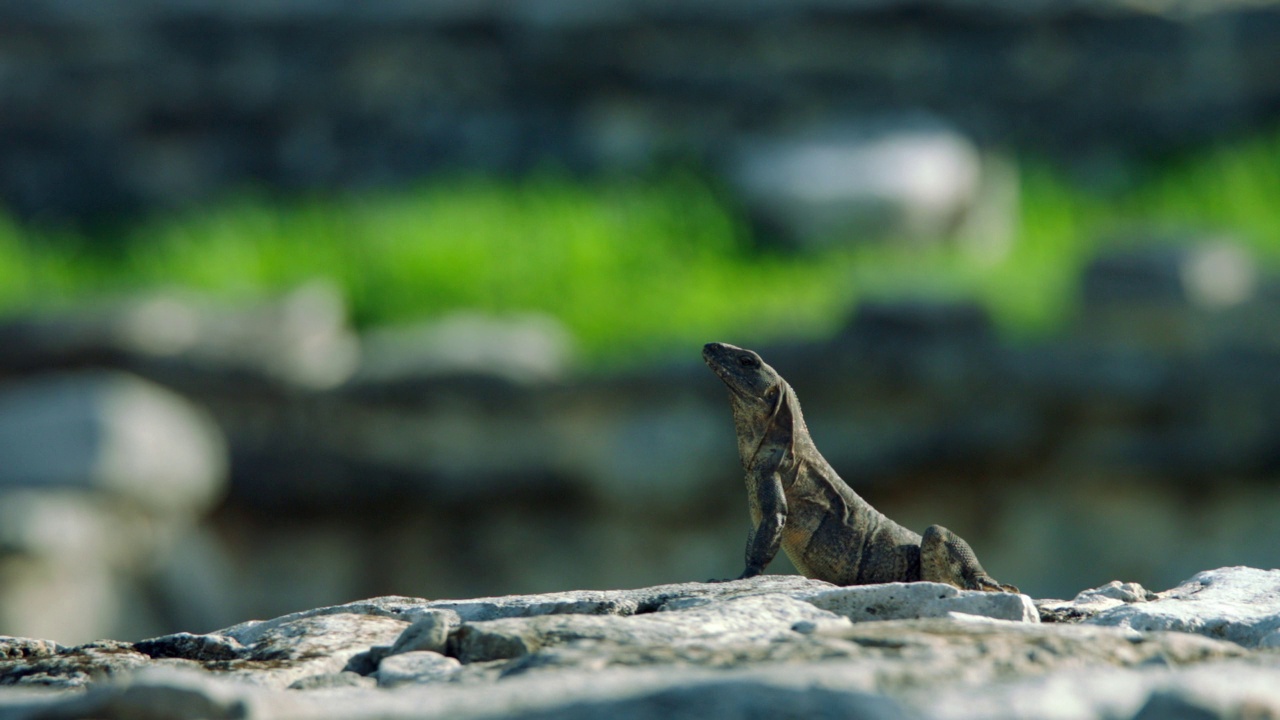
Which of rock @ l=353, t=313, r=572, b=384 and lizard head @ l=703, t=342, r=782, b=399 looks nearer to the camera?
lizard head @ l=703, t=342, r=782, b=399

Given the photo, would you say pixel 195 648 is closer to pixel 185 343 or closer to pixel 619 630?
pixel 619 630

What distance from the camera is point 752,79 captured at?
1553 centimetres

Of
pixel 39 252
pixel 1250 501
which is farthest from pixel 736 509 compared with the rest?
pixel 39 252

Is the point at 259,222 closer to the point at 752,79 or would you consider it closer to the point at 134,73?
the point at 134,73

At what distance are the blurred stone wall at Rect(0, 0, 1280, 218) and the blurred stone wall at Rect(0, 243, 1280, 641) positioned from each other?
12.4ft

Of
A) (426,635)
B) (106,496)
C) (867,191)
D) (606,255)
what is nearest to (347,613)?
(426,635)

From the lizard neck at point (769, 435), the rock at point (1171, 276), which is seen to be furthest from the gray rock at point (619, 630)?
the rock at point (1171, 276)

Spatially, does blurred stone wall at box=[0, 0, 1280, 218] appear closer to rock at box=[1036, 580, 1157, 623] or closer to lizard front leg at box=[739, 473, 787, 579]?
lizard front leg at box=[739, 473, 787, 579]

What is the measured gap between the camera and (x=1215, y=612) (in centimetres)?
419

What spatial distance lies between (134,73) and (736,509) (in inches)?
310

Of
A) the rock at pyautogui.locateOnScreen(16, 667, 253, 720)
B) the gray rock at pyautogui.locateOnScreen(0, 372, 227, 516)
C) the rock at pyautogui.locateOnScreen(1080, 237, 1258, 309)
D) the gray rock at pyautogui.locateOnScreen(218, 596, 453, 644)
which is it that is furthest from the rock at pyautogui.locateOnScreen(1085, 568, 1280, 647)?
the gray rock at pyautogui.locateOnScreen(0, 372, 227, 516)

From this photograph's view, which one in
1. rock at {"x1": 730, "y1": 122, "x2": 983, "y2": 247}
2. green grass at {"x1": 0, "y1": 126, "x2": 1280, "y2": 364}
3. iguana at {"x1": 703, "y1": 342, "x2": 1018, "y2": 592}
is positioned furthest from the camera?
rock at {"x1": 730, "y1": 122, "x2": 983, "y2": 247}

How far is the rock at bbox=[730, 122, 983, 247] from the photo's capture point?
13.9 meters

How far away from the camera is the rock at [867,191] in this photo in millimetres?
13867
